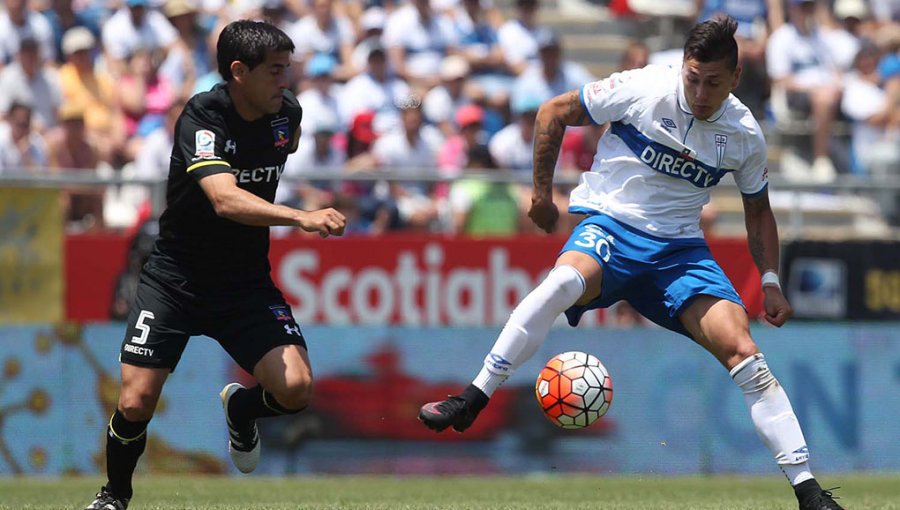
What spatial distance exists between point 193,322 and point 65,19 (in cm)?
906

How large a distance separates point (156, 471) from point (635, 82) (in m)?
6.32

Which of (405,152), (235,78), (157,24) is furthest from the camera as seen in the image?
(157,24)

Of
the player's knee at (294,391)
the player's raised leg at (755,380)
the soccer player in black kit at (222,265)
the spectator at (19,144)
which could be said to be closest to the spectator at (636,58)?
the spectator at (19,144)

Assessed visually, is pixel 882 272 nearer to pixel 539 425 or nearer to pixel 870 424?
pixel 870 424

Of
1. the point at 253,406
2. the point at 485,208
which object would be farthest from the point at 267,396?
the point at 485,208

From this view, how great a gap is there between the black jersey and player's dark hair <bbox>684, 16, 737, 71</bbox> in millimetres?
2116

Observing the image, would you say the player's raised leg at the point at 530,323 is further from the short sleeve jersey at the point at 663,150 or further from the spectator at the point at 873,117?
the spectator at the point at 873,117

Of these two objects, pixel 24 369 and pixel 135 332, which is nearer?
pixel 135 332

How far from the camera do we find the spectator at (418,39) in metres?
16.4

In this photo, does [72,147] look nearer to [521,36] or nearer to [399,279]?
[399,279]

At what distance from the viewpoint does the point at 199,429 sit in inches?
499

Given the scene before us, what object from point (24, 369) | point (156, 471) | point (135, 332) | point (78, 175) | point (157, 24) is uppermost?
point (157, 24)

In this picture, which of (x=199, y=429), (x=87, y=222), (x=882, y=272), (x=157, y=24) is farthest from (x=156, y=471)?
(x=882, y=272)

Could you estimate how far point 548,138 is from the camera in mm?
8195
